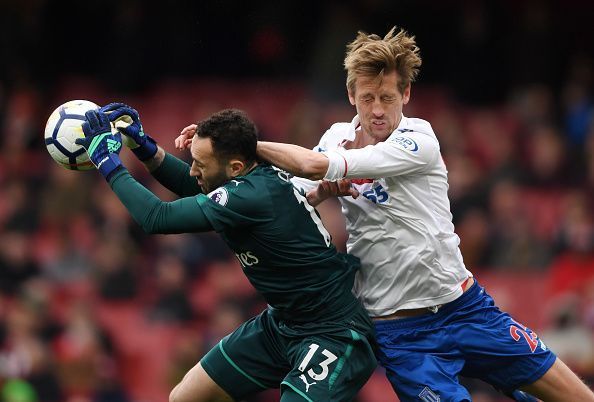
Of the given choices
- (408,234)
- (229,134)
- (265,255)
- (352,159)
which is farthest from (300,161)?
(408,234)

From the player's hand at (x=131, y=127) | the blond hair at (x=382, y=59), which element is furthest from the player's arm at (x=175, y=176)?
the blond hair at (x=382, y=59)

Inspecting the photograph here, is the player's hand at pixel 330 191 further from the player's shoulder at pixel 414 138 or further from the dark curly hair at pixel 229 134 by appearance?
the dark curly hair at pixel 229 134

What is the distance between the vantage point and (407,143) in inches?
260

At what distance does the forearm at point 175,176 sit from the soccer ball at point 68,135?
1.63 ft

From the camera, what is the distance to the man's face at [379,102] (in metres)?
6.65

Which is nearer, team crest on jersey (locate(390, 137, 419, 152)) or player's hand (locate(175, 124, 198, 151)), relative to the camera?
team crest on jersey (locate(390, 137, 419, 152))

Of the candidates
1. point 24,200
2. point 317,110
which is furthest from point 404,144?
point 24,200

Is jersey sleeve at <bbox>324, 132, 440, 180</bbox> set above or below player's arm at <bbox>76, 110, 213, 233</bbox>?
above

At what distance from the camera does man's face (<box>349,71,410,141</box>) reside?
6.65 meters

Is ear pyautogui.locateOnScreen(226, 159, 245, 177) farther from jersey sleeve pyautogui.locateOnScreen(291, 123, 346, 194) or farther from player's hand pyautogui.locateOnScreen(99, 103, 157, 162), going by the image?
player's hand pyautogui.locateOnScreen(99, 103, 157, 162)

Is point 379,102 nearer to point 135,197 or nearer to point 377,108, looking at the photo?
point 377,108

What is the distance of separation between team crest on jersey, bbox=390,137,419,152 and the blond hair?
1.00 feet

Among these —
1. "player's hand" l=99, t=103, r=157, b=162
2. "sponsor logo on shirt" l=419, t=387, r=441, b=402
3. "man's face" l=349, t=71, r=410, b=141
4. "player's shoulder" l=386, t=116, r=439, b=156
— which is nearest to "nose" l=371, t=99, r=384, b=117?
"man's face" l=349, t=71, r=410, b=141

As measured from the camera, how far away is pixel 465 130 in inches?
564
